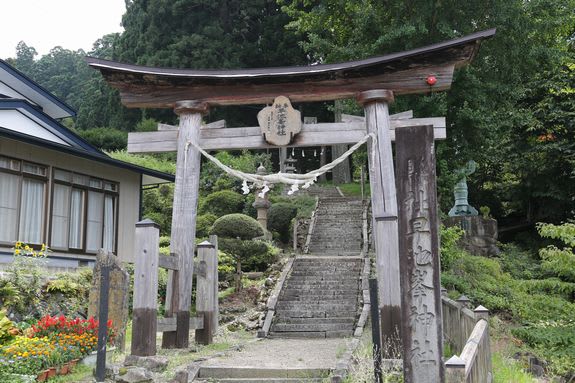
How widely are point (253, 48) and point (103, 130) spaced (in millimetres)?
10506

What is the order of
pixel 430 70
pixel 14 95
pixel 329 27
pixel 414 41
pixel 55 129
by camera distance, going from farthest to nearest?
pixel 329 27, pixel 414 41, pixel 14 95, pixel 55 129, pixel 430 70

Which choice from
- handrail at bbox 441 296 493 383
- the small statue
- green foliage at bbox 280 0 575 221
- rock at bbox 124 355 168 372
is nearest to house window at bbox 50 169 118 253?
rock at bbox 124 355 168 372

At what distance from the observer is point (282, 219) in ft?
77.0

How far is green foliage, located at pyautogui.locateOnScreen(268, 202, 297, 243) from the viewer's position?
23516 millimetres

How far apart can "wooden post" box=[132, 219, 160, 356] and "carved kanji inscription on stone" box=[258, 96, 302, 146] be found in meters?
2.83

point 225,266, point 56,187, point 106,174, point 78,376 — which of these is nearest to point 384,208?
point 78,376

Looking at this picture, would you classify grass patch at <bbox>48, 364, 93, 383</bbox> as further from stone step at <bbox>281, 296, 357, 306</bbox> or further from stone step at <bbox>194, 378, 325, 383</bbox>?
stone step at <bbox>281, 296, 357, 306</bbox>

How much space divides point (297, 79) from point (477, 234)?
1292 cm

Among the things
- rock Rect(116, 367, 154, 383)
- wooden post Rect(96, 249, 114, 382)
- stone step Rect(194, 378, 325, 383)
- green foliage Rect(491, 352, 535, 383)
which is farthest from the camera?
green foliage Rect(491, 352, 535, 383)

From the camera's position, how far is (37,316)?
39.6 ft

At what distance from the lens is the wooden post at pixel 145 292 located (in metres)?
9.10

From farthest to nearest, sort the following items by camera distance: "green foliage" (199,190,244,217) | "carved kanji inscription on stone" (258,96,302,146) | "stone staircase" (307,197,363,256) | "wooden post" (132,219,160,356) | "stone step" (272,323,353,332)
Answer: "green foliage" (199,190,244,217) → "stone staircase" (307,197,363,256) → "stone step" (272,323,353,332) → "carved kanji inscription on stone" (258,96,302,146) → "wooden post" (132,219,160,356)

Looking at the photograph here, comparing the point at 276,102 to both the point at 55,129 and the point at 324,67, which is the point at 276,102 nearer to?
the point at 324,67

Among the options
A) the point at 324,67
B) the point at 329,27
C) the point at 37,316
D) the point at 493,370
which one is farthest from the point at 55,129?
the point at 493,370
